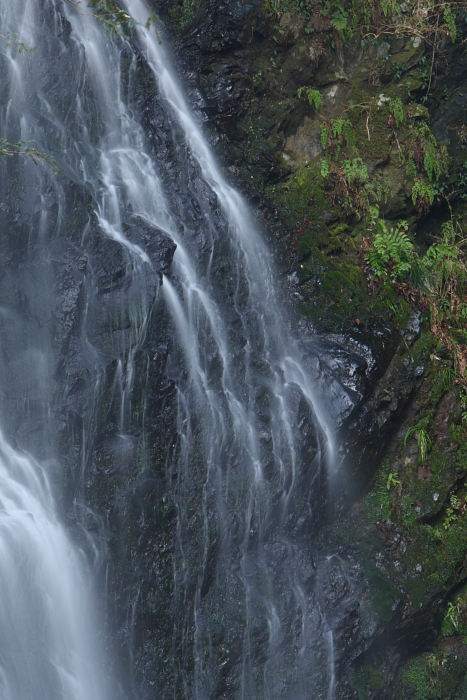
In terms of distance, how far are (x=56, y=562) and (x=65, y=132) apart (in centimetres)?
625

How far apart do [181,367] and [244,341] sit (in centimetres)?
123

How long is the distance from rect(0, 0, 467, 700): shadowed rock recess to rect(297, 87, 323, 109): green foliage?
0.08 ft

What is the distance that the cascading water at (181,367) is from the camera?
6.84 metres

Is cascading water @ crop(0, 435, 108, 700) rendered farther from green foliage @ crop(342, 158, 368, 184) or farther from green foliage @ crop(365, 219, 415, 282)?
green foliage @ crop(342, 158, 368, 184)

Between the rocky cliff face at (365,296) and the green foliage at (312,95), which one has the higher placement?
the green foliage at (312,95)

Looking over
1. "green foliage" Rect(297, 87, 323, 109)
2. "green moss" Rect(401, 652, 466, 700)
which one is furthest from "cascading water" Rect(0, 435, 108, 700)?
"green foliage" Rect(297, 87, 323, 109)

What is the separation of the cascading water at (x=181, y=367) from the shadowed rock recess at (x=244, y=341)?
0.03 meters

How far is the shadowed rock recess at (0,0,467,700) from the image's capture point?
22.6 ft

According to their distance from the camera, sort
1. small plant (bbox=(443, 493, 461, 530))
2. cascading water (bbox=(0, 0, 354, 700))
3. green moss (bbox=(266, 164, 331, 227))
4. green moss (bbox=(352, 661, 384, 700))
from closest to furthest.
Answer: cascading water (bbox=(0, 0, 354, 700)) < green moss (bbox=(352, 661, 384, 700)) < small plant (bbox=(443, 493, 461, 530)) < green moss (bbox=(266, 164, 331, 227))

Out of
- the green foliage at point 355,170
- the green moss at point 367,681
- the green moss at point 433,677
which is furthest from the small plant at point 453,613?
the green foliage at point 355,170

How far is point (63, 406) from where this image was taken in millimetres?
7004

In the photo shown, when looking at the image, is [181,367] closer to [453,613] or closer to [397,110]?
[453,613]

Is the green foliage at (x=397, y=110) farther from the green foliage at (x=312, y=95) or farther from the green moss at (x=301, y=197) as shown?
the green moss at (x=301, y=197)

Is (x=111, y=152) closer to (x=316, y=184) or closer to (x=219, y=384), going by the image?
(x=316, y=184)
